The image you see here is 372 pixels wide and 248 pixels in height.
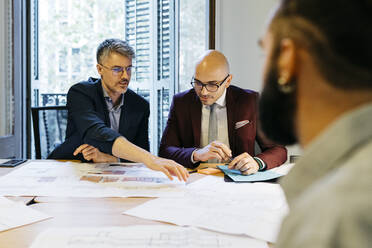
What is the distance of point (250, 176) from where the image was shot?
1.57 m

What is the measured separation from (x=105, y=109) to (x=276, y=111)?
174 centimetres

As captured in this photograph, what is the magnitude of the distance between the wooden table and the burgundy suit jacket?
2.57 feet

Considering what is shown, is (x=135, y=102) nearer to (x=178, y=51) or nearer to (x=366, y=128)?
(x=178, y=51)

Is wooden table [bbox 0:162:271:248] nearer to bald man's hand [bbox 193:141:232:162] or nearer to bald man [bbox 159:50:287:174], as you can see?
bald man's hand [bbox 193:141:232:162]

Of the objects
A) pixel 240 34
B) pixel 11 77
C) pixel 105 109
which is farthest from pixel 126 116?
pixel 11 77

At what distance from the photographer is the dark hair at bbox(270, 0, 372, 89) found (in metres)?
0.35

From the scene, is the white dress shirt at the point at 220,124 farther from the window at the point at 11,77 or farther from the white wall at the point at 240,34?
the window at the point at 11,77

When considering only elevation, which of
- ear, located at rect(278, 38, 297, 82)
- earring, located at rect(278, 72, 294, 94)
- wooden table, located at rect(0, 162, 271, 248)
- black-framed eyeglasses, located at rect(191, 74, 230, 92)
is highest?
black-framed eyeglasses, located at rect(191, 74, 230, 92)

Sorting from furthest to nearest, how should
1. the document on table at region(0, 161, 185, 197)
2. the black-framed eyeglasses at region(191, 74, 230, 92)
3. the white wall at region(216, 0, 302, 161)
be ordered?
the white wall at region(216, 0, 302, 161)
the black-framed eyeglasses at region(191, 74, 230, 92)
the document on table at region(0, 161, 185, 197)

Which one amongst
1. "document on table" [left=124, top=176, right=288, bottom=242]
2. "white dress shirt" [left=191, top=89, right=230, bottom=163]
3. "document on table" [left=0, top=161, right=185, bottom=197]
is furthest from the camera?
"white dress shirt" [left=191, top=89, right=230, bottom=163]

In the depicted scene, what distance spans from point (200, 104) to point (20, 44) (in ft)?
6.55

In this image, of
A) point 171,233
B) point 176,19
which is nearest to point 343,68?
point 171,233

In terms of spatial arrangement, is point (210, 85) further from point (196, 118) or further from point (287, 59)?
point (287, 59)

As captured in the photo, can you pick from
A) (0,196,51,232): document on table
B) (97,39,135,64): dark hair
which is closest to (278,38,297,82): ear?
(0,196,51,232): document on table
